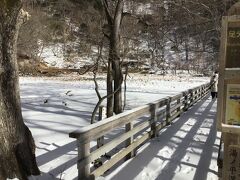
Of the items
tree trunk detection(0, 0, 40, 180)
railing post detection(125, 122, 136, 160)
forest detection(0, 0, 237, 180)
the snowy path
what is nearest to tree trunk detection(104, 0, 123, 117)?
forest detection(0, 0, 237, 180)

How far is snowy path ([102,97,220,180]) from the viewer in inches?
231

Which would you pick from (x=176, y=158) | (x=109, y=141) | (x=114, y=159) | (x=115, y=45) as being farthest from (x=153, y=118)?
(x=115, y=45)

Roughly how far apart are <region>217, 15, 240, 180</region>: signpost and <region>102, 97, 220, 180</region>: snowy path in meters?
1.62

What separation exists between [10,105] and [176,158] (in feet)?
10.9

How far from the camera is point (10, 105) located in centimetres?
509

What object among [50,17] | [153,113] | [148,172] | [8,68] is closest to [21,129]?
[8,68]

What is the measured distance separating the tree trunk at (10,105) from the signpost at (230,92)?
9.01ft

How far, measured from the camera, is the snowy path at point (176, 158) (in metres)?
5.86

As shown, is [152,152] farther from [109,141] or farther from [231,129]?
[231,129]

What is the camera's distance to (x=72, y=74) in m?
47.6

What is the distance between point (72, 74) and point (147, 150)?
40.8 metres

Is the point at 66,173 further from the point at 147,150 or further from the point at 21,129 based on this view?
the point at 147,150

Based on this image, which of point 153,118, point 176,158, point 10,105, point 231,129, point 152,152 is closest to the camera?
point 231,129

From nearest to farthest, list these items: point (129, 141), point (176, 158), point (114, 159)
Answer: point (114, 159)
point (129, 141)
point (176, 158)
